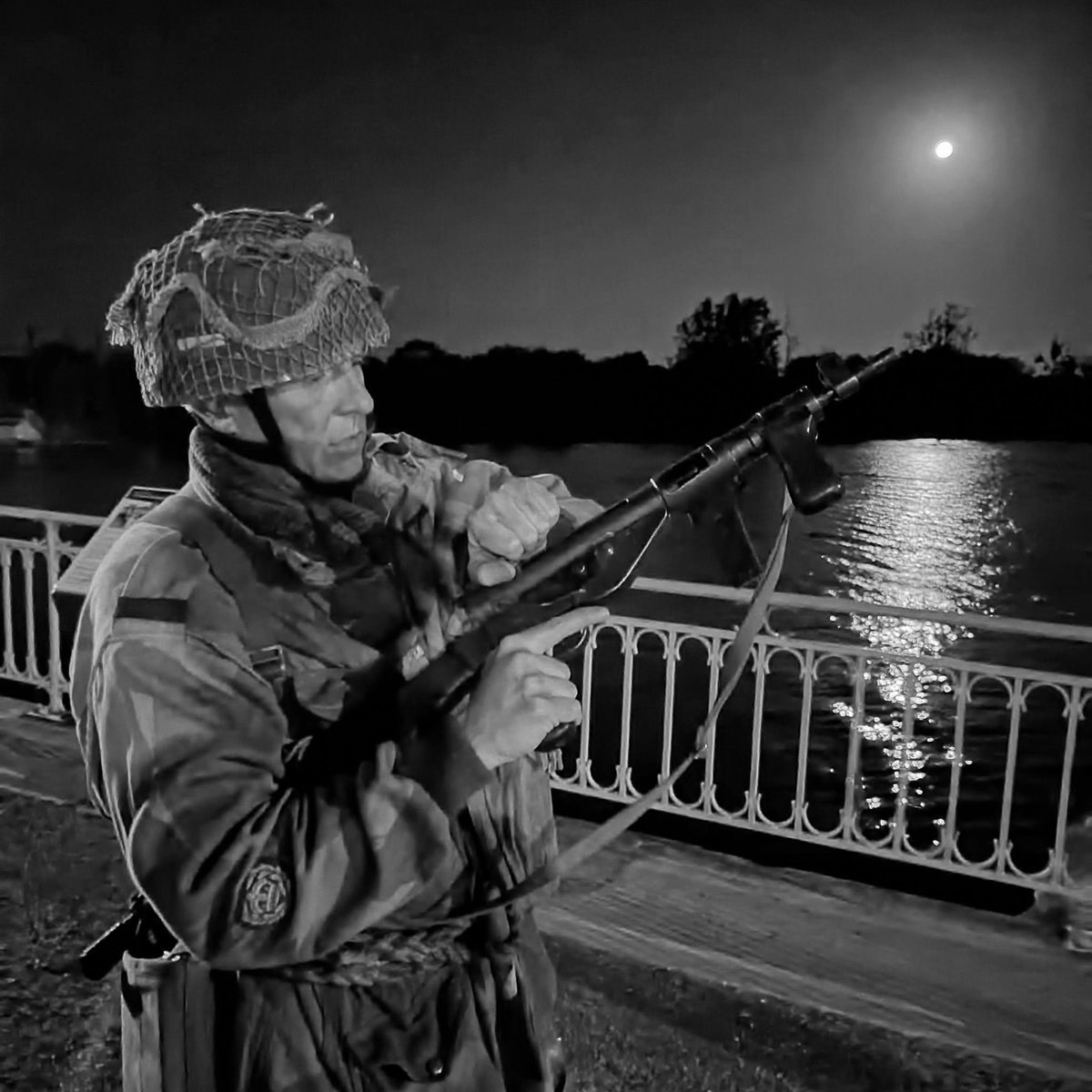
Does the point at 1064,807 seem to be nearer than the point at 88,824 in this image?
Yes

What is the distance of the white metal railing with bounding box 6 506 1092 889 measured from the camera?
169 inches

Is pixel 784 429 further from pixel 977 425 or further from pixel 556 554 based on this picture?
pixel 977 425

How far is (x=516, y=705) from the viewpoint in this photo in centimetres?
116

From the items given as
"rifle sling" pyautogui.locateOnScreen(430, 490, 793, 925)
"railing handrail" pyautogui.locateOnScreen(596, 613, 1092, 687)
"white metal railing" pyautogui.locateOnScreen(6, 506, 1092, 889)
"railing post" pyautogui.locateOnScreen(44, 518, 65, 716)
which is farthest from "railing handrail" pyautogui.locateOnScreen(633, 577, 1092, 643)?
"railing post" pyautogui.locateOnScreen(44, 518, 65, 716)

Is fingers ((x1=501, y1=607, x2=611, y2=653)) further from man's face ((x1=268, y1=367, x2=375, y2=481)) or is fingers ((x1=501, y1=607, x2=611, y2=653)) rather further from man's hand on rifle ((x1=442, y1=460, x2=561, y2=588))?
man's face ((x1=268, y1=367, x2=375, y2=481))

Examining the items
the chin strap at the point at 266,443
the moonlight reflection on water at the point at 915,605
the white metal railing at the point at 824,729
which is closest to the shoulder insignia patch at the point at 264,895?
the chin strap at the point at 266,443

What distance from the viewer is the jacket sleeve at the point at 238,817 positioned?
106 centimetres

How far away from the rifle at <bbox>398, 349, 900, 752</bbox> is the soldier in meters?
0.06

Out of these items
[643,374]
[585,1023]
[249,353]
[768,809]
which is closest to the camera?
[249,353]

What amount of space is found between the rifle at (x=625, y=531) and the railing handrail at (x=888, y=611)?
2.05 metres

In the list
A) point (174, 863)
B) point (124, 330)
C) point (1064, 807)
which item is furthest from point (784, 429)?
point (1064, 807)

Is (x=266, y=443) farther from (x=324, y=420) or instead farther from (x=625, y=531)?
(x=625, y=531)

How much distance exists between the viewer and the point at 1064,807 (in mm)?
4113

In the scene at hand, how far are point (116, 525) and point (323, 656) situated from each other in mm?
3322
